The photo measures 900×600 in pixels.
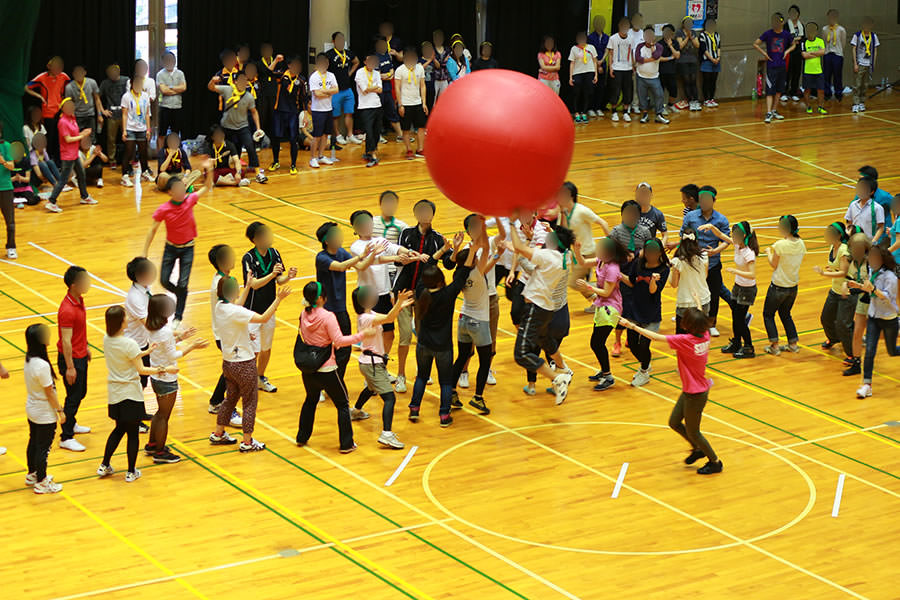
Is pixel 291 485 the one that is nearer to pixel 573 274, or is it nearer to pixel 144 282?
pixel 144 282

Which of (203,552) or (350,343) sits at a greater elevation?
(350,343)

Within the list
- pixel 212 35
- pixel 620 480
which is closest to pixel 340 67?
pixel 212 35

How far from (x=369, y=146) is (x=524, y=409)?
1099 cm

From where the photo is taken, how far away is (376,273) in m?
10.5

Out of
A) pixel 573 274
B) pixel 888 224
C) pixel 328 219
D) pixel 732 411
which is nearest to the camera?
pixel 732 411

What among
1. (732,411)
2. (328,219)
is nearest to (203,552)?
(732,411)

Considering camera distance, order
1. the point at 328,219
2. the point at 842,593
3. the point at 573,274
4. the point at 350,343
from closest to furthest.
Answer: the point at 842,593 → the point at 350,343 → the point at 573,274 → the point at 328,219

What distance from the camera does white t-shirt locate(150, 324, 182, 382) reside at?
8.82m

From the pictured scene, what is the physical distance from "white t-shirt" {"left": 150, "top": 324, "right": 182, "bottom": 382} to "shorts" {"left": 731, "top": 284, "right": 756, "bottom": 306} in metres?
5.74

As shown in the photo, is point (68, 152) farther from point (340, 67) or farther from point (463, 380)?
point (463, 380)

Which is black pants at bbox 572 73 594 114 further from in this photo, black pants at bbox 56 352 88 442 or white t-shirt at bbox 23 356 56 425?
white t-shirt at bbox 23 356 56 425

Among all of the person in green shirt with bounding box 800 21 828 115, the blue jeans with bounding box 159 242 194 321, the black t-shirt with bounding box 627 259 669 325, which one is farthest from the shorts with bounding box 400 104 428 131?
the black t-shirt with bounding box 627 259 669 325

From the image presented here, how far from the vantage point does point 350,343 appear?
9.15 meters

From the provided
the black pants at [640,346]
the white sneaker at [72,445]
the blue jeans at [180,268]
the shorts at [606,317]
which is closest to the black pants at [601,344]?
the shorts at [606,317]
